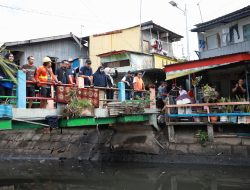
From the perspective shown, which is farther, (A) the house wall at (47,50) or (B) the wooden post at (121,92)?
(A) the house wall at (47,50)

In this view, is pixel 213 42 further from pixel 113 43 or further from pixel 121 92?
pixel 121 92

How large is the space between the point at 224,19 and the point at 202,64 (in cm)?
814

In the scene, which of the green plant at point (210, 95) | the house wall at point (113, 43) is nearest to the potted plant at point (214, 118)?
the green plant at point (210, 95)

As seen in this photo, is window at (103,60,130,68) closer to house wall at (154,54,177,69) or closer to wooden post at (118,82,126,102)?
house wall at (154,54,177,69)

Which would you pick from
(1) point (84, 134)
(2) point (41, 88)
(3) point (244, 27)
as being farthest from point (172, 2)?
(2) point (41, 88)

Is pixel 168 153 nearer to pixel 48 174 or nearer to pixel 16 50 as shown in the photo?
pixel 48 174

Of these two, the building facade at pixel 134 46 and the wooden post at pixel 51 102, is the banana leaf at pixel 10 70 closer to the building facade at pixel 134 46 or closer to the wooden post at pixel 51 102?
the wooden post at pixel 51 102

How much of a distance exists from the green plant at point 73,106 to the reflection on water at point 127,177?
3.24m

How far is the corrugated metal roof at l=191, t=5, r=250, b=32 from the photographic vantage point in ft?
66.9

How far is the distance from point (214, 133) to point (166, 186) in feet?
11.9

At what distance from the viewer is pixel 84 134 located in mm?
18562

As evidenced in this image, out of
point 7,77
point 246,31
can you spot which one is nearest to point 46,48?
point 246,31

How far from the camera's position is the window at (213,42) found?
23.3 meters

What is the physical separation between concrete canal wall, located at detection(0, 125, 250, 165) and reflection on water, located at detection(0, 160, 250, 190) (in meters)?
0.49
